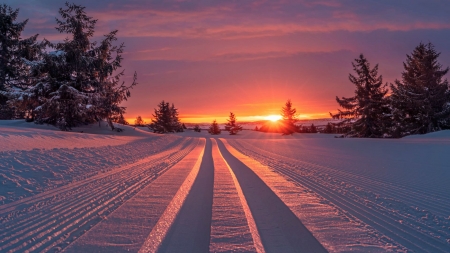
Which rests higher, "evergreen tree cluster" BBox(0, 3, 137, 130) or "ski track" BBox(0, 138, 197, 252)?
"evergreen tree cluster" BBox(0, 3, 137, 130)

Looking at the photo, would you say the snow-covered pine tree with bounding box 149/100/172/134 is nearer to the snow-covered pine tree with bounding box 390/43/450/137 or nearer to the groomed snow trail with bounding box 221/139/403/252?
the snow-covered pine tree with bounding box 390/43/450/137

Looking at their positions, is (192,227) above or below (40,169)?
below

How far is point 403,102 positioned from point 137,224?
3420cm

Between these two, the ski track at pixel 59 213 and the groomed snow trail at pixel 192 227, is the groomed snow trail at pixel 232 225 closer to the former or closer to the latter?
the groomed snow trail at pixel 192 227

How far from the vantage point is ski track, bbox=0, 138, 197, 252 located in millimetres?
3803

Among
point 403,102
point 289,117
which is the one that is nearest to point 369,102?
point 403,102

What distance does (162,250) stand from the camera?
11.7ft

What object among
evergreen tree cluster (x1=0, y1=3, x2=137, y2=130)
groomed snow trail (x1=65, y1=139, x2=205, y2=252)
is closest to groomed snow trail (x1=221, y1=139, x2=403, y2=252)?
groomed snow trail (x1=65, y1=139, x2=205, y2=252)

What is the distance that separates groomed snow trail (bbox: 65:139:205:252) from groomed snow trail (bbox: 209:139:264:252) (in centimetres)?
79

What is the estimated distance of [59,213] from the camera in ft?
16.5

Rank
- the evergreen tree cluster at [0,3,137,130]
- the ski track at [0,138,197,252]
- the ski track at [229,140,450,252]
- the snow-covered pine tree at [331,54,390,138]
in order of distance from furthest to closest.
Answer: the snow-covered pine tree at [331,54,390,138], the evergreen tree cluster at [0,3,137,130], the ski track at [229,140,450,252], the ski track at [0,138,197,252]

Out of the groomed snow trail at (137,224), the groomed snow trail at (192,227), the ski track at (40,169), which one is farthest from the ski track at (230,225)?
the ski track at (40,169)

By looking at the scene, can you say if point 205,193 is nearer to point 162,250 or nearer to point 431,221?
point 162,250

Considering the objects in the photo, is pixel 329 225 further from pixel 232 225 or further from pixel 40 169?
pixel 40 169
